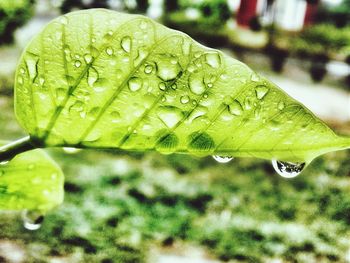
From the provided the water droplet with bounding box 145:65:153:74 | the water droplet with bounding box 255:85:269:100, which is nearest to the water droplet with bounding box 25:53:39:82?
the water droplet with bounding box 145:65:153:74

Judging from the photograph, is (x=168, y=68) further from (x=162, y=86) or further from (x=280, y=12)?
(x=280, y=12)

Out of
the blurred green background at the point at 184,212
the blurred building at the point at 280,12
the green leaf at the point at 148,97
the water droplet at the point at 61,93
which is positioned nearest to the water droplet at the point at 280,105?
the green leaf at the point at 148,97

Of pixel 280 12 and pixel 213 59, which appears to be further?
pixel 280 12

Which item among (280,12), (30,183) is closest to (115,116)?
(30,183)

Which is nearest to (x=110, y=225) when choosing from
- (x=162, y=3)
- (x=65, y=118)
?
(x=65, y=118)

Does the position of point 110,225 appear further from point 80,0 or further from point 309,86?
point 80,0

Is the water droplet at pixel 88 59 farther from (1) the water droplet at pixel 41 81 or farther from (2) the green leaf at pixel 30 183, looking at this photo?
(2) the green leaf at pixel 30 183

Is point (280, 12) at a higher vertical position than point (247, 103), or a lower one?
lower
